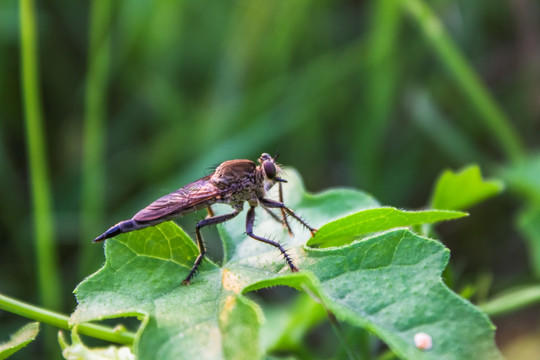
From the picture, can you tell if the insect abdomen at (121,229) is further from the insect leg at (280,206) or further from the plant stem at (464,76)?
the plant stem at (464,76)

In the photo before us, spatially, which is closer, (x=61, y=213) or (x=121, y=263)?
(x=121, y=263)

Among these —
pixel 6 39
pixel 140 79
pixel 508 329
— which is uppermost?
pixel 6 39

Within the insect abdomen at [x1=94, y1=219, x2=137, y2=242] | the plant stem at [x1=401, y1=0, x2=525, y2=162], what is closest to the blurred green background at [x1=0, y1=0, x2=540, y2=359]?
the plant stem at [x1=401, y1=0, x2=525, y2=162]

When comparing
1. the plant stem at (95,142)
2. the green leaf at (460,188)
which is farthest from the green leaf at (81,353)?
the plant stem at (95,142)

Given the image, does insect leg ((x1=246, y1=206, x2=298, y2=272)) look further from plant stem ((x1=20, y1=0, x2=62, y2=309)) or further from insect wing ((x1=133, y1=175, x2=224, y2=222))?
plant stem ((x1=20, y1=0, x2=62, y2=309))

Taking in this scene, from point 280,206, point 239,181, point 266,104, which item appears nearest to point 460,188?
point 280,206

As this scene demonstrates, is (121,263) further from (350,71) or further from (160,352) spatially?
(350,71)

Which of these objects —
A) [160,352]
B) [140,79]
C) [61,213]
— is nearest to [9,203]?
[61,213]

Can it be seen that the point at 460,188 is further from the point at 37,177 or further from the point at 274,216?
the point at 37,177
